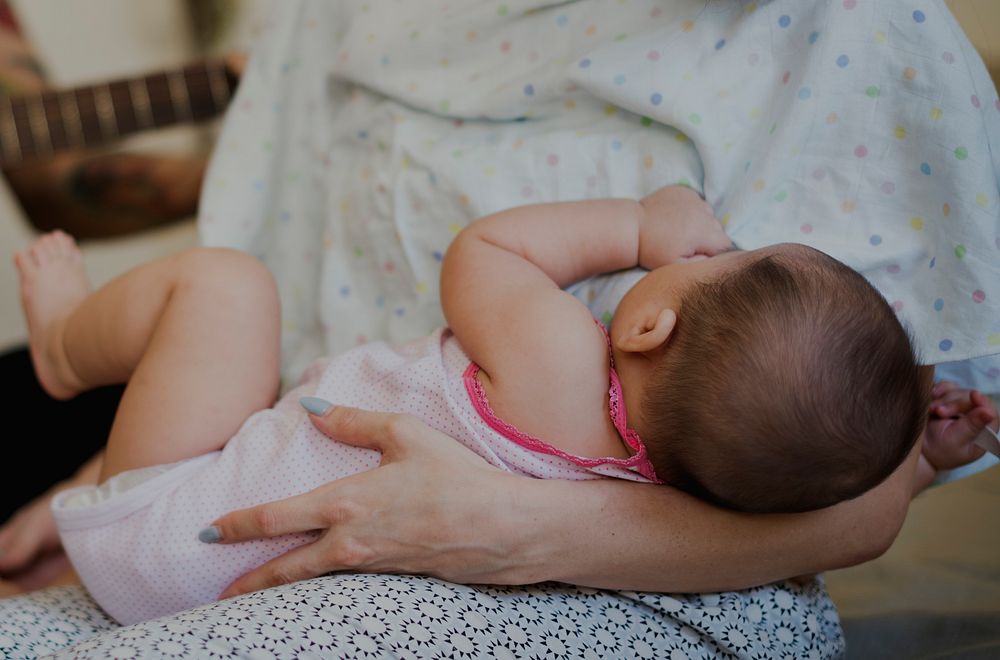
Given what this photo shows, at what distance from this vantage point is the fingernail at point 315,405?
35.9 inches

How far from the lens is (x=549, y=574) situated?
87 centimetres

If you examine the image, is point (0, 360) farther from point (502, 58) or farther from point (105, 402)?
point (502, 58)

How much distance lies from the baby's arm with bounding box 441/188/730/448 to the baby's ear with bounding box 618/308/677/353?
5 centimetres

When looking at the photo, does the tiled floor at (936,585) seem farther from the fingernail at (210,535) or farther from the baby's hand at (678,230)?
the fingernail at (210,535)

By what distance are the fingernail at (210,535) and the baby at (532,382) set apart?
1 centimetres

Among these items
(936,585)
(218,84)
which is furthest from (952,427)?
(218,84)

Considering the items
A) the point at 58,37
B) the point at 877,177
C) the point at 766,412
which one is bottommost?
the point at 766,412

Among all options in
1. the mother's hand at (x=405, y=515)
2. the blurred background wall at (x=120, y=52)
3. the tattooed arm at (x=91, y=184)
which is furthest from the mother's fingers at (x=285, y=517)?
the tattooed arm at (x=91, y=184)

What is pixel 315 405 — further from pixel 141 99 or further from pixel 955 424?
pixel 141 99

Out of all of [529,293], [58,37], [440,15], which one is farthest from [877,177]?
[58,37]

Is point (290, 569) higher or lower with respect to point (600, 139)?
lower

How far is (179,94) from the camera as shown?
6.20ft

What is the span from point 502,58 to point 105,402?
102cm

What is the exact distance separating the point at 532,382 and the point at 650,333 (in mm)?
135
